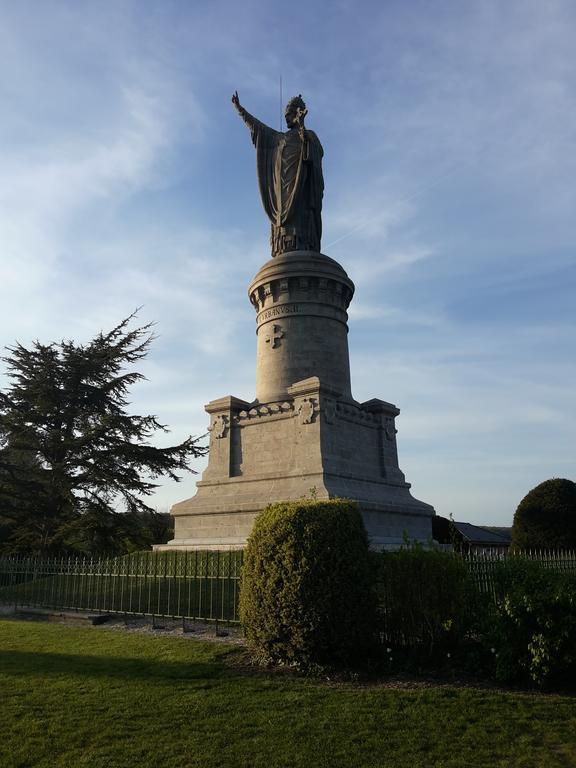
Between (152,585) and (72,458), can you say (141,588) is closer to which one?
(152,585)

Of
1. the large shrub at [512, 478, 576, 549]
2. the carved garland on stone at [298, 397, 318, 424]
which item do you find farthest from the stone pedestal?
the large shrub at [512, 478, 576, 549]

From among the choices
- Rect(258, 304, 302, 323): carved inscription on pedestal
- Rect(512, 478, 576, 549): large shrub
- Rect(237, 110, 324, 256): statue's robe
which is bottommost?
Rect(512, 478, 576, 549): large shrub

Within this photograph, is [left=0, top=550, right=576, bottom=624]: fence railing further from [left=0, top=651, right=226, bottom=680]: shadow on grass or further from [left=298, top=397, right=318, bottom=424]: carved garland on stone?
[left=298, top=397, right=318, bottom=424]: carved garland on stone

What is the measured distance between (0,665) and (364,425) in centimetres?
1347

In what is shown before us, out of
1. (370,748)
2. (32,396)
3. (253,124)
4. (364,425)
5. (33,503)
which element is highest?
(253,124)

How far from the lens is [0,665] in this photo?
9039mm

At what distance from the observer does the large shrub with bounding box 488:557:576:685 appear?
736 centimetres

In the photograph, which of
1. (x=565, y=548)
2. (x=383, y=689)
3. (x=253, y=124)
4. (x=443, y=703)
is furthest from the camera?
(x=253, y=124)

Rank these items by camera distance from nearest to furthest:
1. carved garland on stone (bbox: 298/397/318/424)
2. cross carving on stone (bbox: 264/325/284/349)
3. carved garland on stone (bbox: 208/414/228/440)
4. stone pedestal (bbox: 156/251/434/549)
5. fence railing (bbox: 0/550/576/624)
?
fence railing (bbox: 0/550/576/624), stone pedestal (bbox: 156/251/434/549), carved garland on stone (bbox: 298/397/318/424), carved garland on stone (bbox: 208/414/228/440), cross carving on stone (bbox: 264/325/284/349)

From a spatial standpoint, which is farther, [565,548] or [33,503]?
[33,503]

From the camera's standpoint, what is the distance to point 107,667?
874 cm

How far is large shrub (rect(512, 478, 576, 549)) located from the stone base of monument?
467 centimetres

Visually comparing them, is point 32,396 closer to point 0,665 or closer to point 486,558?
point 0,665

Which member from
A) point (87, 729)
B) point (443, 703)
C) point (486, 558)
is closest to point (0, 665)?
point (87, 729)
